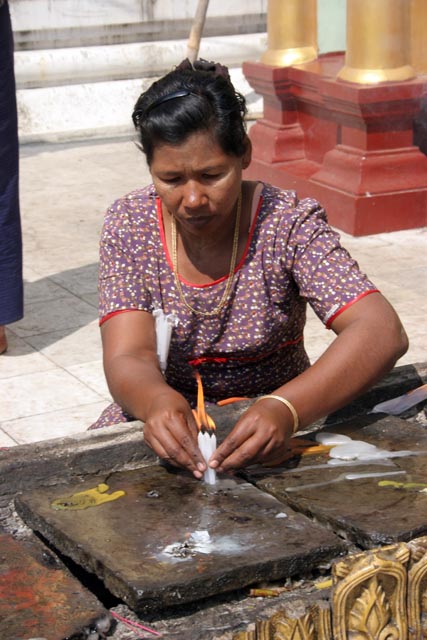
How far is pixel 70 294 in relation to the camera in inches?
224

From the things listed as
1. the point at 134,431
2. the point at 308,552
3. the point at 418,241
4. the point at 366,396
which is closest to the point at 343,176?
the point at 418,241

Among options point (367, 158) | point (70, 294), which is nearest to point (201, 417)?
point (70, 294)

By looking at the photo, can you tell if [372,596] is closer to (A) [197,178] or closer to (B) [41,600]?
(B) [41,600]

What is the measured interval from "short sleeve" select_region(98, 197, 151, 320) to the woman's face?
250 mm

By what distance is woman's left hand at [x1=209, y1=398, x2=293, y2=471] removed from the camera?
2.28m

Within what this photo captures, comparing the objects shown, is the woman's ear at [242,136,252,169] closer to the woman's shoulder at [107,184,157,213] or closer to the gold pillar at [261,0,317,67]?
the woman's shoulder at [107,184,157,213]

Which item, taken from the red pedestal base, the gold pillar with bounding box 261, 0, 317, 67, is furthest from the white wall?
the red pedestal base

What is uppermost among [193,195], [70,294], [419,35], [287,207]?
[193,195]

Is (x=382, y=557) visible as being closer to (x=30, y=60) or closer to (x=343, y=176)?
(x=343, y=176)

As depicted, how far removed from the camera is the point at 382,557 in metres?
1.89

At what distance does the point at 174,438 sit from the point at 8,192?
2.58 m

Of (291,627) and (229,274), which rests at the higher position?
(229,274)

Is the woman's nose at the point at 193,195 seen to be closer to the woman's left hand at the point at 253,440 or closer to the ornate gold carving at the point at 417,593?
the woman's left hand at the point at 253,440

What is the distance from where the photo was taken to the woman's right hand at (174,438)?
7.57 ft
